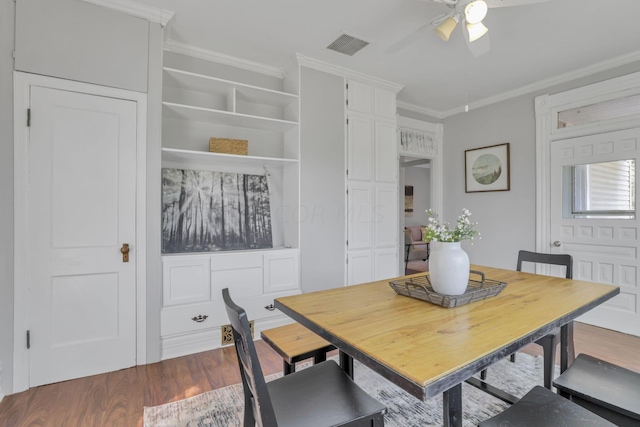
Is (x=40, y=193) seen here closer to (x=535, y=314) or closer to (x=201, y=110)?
(x=201, y=110)

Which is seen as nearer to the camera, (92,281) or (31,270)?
(31,270)

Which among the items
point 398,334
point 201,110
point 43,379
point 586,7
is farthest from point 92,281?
point 586,7

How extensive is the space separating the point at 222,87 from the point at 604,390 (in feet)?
11.0

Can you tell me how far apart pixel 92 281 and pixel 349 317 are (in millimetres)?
2039

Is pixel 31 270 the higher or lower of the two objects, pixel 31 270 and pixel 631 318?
the higher

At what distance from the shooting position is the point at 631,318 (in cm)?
310

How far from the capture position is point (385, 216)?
3785mm

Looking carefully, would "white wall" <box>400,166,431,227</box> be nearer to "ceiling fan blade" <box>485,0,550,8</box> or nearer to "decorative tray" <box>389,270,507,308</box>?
"ceiling fan blade" <box>485,0,550,8</box>

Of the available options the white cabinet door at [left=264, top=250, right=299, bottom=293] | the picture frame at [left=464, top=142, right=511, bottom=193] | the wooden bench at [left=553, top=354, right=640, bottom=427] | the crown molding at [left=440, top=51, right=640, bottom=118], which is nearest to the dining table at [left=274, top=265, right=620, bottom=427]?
the wooden bench at [left=553, top=354, right=640, bottom=427]

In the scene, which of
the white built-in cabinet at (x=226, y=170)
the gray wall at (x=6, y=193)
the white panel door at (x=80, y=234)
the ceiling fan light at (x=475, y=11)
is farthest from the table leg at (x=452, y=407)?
the gray wall at (x=6, y=193)

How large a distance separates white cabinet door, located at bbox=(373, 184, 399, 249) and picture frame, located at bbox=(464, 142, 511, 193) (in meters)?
1.40

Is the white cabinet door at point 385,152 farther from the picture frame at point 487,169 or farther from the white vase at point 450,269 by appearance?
the white vase at point 450,269

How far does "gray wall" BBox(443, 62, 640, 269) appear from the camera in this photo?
385 centimetres

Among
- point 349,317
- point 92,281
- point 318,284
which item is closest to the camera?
point 349,317
